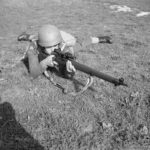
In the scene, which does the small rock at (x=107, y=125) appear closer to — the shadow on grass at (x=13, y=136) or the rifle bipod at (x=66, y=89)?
the rifle bipod at (x=66, y=89)

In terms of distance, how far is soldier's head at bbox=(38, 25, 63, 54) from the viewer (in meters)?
6.04

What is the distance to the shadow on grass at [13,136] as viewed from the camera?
13.9 ft

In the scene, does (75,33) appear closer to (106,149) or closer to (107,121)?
(107,121)

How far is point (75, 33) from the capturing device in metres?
10.4

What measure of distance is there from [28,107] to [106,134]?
1.92 meters

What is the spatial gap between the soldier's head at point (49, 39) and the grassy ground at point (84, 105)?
0.87m

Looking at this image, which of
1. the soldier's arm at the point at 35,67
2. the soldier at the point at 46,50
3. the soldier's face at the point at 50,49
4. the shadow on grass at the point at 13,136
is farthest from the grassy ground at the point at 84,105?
the soldier's face at the point at 50,49

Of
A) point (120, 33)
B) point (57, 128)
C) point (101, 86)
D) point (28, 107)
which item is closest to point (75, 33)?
point (120, 33)

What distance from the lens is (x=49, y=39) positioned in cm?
603

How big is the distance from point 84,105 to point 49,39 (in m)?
2.02

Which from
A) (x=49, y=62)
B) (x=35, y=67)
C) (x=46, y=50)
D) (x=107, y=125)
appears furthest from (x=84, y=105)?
(x=46, y=50)

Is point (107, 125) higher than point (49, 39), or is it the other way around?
point (49, 39)

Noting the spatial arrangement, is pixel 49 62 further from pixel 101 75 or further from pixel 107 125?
pixel 107 125

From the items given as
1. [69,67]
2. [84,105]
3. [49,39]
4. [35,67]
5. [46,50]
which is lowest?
[84,105]
